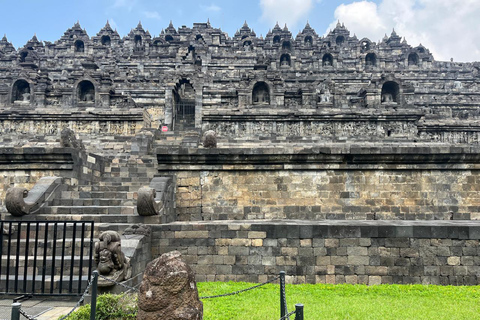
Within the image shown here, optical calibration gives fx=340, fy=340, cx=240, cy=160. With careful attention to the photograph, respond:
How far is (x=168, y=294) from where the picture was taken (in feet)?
12.6

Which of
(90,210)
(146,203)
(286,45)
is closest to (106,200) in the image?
(90,210)

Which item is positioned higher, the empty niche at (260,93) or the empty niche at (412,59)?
the empty niche at (412,59)

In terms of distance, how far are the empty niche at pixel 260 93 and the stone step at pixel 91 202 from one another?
14.4 m

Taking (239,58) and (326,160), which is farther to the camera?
(239,58)

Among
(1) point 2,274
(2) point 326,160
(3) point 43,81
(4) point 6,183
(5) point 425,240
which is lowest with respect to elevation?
(1) point 2,274

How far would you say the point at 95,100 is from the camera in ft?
72.6

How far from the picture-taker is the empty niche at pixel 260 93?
22.1 m

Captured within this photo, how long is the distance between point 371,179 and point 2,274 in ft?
30.9

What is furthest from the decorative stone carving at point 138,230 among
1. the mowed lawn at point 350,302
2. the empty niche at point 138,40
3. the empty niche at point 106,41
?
the empty niche at point 106,41

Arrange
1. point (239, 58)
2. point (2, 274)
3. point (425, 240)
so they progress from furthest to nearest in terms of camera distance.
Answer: point (239, 58), point (425, 240), point (2, 274)

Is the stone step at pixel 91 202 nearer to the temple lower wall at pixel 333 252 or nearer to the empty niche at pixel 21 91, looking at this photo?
the temple lower wall at pixel 333 252

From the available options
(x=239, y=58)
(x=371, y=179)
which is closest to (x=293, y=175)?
(x=371, y=179)

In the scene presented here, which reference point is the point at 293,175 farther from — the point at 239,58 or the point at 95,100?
the point at 239,58

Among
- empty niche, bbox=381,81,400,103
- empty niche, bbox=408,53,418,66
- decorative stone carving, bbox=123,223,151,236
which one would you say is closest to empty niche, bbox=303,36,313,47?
empty niche, bbox=408,53,418,66
